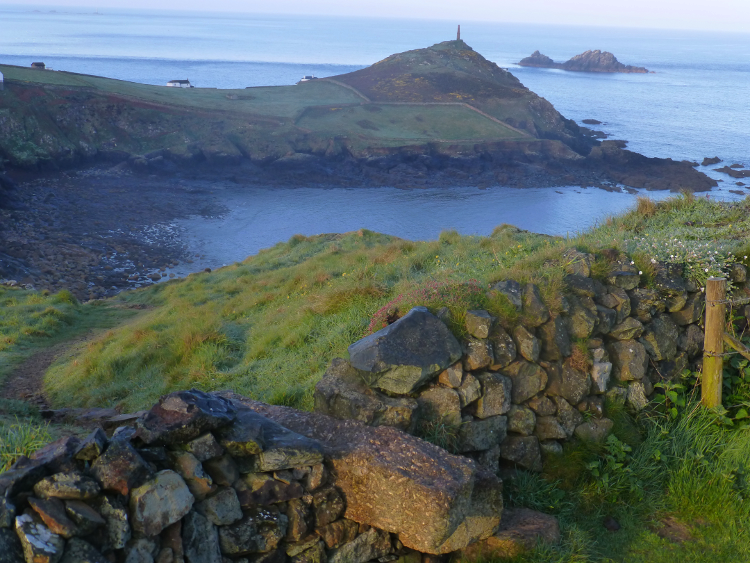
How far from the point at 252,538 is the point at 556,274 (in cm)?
425

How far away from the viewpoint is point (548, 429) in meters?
6.16

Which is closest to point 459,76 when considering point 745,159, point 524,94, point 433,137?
point 524,94

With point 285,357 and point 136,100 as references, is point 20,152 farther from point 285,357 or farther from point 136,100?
point 285,357

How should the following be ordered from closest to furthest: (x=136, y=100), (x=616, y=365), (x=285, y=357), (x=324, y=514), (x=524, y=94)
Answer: (x=324, y=514)
(x=616, y=365)
(x=285, y=357)
(x=136, y=100)
(x=524, y=94)

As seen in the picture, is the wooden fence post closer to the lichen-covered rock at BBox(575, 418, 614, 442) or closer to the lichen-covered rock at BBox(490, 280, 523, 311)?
the lichen-covered rock at BBox(575, 418, 614, 442)

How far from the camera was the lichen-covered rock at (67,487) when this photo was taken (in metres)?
3.71

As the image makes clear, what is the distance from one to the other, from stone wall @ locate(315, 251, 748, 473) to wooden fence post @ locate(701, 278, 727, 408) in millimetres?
502

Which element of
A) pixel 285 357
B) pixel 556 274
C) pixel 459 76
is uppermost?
pixel 459 76

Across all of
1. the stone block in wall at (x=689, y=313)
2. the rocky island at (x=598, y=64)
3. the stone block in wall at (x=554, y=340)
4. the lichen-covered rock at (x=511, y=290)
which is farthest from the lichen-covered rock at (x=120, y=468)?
the rocky island at (x=598, y=64)

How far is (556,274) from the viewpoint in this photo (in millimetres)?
6918

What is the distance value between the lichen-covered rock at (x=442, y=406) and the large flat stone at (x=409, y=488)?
665mm

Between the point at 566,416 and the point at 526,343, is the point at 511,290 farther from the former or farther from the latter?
the point at 566,416

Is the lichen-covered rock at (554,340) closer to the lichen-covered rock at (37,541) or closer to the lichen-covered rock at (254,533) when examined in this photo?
the lichen-covered rock at (254,533)

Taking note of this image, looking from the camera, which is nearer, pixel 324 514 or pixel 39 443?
pixel 39 443
